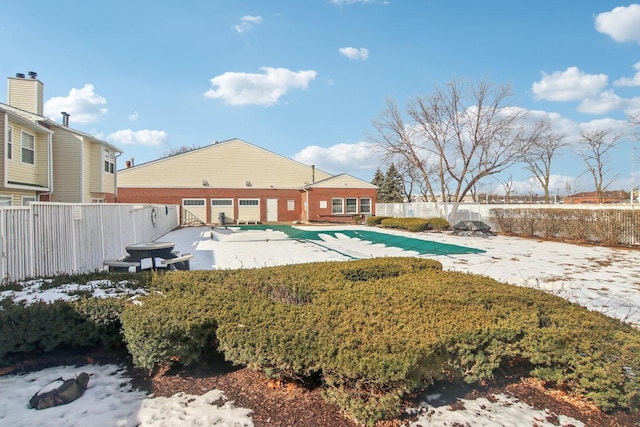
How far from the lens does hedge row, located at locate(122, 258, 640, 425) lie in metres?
2.47

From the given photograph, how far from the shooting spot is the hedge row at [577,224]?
12898mm

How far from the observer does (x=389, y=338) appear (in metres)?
2.62

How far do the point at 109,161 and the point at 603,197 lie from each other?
46.4 metres

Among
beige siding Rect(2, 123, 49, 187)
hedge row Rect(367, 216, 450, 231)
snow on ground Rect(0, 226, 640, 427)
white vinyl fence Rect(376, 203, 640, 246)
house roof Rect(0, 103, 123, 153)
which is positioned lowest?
snow on ground Rect(0, 226, 640, 427)

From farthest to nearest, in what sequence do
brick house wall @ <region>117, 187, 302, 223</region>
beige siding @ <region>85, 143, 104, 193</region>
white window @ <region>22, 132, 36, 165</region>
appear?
brick house wall @ <region>117, 187, 302, 223</region>
beige siding @ <region>85, 143, 104, 193</region>
white window @ <region>22, 132, 36, 165</region>

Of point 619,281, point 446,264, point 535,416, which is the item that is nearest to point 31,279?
point 535,416

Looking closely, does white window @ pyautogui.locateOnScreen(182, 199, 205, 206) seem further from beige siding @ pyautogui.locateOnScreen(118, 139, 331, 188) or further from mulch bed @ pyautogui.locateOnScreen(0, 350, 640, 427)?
mulch bed @ pyautogui.locateOnScreen(0, 350, 640, 427)

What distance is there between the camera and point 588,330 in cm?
290

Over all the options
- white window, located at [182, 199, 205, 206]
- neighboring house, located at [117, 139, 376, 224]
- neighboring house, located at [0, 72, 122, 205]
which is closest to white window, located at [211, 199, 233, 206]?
neighboring house, located at [117, 139, 376, 224]

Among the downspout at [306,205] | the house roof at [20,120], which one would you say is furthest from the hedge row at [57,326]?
the downspout at [306,205]

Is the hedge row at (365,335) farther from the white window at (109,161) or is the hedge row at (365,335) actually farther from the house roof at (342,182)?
the house roof at (342,182)

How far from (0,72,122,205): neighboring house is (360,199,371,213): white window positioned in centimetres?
1958

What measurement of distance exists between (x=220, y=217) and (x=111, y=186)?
10816 millimetres

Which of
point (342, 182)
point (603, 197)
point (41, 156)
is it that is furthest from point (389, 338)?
point (603, 197)
